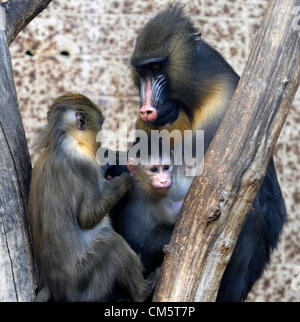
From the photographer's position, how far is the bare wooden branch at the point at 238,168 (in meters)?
3.22

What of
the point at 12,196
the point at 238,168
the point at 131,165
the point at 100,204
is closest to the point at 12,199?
the point at 12,196

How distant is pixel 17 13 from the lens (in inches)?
156

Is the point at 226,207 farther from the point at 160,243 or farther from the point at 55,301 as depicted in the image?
the point at 55,301

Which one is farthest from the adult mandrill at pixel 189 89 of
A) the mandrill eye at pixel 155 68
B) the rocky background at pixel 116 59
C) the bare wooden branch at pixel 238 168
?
the rocky background at pixel 116 59

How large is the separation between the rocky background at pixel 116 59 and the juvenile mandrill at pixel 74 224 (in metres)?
1.44

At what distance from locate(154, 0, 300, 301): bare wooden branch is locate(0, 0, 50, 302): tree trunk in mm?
793

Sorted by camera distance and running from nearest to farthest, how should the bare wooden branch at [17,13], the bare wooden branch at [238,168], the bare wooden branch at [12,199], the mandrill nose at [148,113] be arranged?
the bare wooden branch at [238,168], the bare wooden branch at [12,199], the mandrill nose at [148,113], the bare wooden branch at [17,13]

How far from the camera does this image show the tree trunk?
3.50 metres

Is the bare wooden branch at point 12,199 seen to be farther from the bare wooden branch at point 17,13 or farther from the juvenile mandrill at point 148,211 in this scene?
the juvenile mandrill at point 148,211

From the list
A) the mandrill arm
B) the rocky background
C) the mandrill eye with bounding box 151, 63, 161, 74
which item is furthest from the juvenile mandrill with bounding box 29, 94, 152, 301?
the rocky background

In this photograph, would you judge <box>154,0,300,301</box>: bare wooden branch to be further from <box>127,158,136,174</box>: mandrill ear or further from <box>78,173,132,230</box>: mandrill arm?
<box>127,158,136,174</box>: mandrill ear

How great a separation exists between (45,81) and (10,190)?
182 cm

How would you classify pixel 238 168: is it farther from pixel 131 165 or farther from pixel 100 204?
pixel 131 165

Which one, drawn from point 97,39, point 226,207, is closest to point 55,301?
point 226,207
